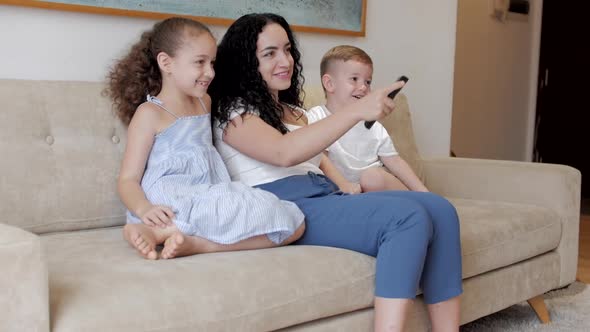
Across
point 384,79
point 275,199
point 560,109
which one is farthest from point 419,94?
point 560,109

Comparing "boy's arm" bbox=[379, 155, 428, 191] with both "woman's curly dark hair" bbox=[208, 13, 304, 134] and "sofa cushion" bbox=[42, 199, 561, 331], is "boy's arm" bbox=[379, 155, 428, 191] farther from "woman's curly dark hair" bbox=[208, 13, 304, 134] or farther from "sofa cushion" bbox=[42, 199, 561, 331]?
"sofa cushion" bbox=[42, 199, 561, 331]

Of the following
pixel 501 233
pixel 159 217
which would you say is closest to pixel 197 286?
pixel 159 217

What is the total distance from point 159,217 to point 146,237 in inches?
3.6

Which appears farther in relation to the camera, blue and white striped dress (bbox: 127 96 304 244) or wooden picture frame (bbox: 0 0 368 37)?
wooden picture frame (bbox: 0 0 368 37)

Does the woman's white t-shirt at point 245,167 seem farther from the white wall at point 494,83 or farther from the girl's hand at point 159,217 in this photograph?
Result: the white wall at point 494,83

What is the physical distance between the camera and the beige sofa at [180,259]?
53.1 inches

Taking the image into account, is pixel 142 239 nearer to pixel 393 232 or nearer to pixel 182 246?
pixel 182 246

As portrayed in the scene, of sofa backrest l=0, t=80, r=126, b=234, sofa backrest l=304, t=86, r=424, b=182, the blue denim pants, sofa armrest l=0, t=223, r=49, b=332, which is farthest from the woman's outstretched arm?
sofa backrest l=304, t=86, r=424, b=182

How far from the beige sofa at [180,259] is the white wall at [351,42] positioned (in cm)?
19

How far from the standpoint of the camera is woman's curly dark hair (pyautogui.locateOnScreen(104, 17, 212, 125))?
6.61ft

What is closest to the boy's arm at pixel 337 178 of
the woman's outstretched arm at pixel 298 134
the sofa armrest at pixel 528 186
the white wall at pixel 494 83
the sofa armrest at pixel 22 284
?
the woman's outstretched arm at pixel 298 134

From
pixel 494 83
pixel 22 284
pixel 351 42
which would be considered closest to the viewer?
pixel 22 284

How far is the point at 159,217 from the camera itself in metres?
1.77

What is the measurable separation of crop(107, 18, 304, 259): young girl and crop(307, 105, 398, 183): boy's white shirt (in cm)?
53
